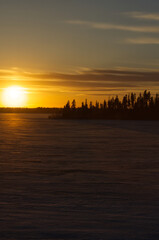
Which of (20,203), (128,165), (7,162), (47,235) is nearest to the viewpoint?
(47,235)

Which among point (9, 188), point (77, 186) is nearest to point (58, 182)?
point (77, 186)

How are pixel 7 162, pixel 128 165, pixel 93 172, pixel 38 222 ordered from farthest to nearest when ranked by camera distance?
pixel 7 162 → pixel 128 165 → pixel 93 172 → pixel 38 222

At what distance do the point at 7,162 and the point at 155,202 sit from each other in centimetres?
1691

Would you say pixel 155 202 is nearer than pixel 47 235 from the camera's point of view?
No

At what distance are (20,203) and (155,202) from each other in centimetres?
487

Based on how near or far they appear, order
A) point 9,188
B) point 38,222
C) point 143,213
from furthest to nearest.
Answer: point 9,188 < point 143,213 < point 38,222

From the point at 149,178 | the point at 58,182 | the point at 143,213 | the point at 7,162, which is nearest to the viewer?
the point at 143,213

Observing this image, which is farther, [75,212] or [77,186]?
[77,186]

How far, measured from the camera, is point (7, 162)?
3014 cm

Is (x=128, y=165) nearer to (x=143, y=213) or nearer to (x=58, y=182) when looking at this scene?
(x=58, y=182)

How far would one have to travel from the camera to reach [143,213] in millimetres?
13477

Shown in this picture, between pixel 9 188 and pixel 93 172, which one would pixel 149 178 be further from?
pixel 9 188

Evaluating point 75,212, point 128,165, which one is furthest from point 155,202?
point 128,165

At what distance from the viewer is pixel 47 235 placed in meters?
11.0
